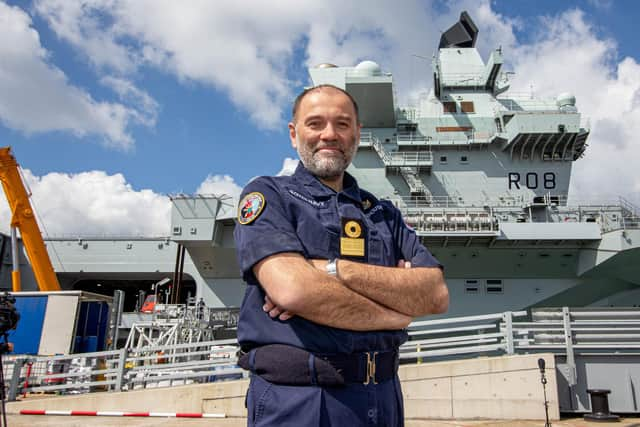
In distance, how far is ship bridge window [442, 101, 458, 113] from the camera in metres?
20.4

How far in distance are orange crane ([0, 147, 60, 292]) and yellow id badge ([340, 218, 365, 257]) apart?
2028 cm

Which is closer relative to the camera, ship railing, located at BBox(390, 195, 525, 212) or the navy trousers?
the navy trousers

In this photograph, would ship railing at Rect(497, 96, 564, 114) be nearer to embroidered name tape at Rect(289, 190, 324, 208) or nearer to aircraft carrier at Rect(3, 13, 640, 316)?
aircraft carrier at Rect(3, 13, 640, 316)

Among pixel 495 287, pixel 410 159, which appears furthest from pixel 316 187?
pixel 410 159

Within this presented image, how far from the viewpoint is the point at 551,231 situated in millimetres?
15250

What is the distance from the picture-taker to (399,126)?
1989 cm

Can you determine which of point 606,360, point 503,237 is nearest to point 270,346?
point 606,360

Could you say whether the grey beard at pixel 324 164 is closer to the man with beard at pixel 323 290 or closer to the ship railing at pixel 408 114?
the man with beard at pixel 323 290

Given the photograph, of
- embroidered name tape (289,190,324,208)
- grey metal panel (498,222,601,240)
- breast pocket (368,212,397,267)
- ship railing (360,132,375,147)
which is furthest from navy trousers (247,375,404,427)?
ship railing (360,132,375,147)

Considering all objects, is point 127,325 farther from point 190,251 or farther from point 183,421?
point 183,421

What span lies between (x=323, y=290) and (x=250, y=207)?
0.51 metres

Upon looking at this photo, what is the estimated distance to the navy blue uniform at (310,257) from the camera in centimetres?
145

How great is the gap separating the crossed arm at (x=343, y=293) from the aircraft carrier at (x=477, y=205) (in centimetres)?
1412

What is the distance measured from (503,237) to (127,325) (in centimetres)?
1861
